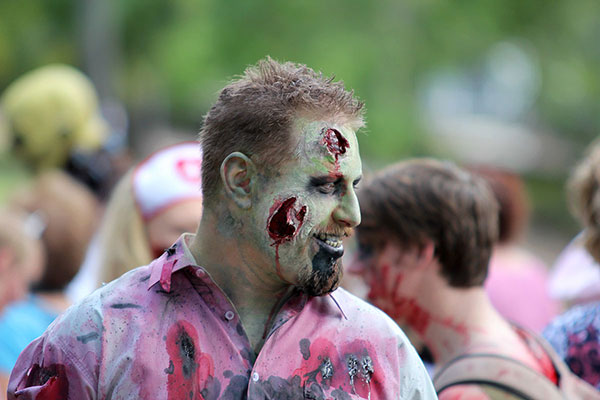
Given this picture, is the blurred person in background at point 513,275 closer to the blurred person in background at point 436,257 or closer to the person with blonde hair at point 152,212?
the blurred person in background at point 436,257

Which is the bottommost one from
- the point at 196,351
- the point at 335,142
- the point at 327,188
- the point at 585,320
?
the point at 585,320

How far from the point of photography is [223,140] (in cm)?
199

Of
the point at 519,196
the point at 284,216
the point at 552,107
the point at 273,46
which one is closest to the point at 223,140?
the point at 284,216

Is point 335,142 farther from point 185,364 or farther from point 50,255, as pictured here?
point 50,255

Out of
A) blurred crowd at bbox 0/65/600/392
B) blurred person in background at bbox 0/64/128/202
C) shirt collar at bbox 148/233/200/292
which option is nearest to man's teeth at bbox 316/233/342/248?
shirt collar at bbox 148/233/200/292

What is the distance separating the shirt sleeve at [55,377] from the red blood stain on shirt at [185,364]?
0.63ft

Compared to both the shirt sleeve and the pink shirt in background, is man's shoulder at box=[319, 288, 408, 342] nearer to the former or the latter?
the shirt sleeve

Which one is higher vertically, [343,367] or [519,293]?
[343,367]

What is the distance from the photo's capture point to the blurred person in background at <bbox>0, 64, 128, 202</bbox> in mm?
5723

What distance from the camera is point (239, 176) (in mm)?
1965

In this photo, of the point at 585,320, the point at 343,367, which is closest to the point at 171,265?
the point at 343,367

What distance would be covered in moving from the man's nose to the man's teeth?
0.04 metres

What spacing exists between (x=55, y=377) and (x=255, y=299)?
0.53m

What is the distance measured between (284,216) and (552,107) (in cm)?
1686
